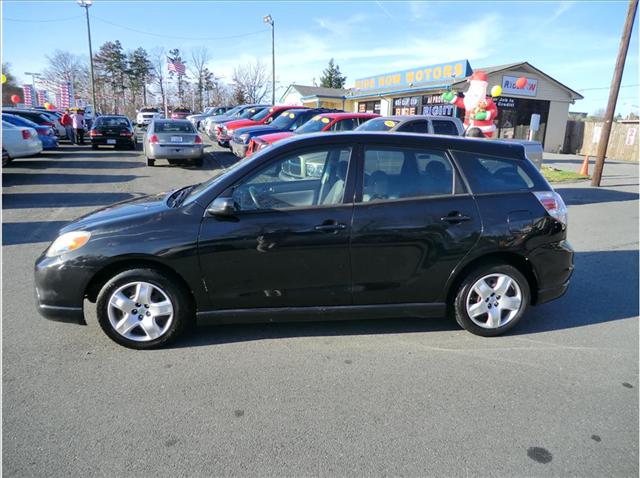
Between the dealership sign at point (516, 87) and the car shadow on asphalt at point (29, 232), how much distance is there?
25.3 m

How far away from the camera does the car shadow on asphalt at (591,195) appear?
11331 millimetres

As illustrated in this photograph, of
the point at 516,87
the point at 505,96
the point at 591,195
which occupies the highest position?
the point at 516,87

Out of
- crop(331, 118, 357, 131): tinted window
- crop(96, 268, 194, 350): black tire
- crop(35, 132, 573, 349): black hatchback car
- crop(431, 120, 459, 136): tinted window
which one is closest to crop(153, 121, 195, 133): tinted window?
crop(331, 118, 357, 131): tinted window

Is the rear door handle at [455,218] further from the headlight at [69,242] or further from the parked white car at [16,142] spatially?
the parked white car at [16,142]

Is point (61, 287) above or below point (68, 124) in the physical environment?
below

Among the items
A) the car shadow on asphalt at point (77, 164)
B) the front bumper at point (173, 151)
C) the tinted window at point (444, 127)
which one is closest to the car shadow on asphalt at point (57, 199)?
the front bumper at point (173, 151)

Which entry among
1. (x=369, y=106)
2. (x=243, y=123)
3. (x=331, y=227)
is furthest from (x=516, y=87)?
(x=331, y=227)

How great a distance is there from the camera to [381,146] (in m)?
3.68

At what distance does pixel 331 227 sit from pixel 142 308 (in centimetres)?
163

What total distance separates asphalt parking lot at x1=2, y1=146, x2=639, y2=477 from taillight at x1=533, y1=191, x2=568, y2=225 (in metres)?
1.06

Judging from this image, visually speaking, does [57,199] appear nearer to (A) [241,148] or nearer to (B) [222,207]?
(A) [241,148]

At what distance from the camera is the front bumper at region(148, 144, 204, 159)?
13477mm

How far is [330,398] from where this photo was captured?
9.64 ft

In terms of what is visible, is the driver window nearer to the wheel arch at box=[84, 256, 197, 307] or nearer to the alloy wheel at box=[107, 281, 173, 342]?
the wheel arch at box=[84, 256, 197, 307]
